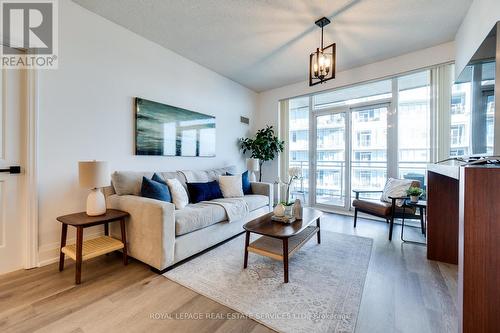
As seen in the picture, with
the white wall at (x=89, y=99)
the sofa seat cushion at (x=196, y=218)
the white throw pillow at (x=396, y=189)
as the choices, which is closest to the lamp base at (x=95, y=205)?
the white wall at (x=89, y=99)

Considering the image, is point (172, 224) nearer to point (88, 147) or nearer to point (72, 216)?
point (72, 216)

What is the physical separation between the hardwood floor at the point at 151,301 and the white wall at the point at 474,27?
7.15 ft

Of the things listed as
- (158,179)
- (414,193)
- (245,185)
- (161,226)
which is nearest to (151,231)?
(161,226)

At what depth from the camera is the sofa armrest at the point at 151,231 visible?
6.23 feet

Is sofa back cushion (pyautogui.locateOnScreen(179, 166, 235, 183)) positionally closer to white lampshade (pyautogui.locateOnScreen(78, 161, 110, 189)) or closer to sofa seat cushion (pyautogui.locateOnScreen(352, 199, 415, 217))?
white lampshade (pyautogui.locateOnScreen(78, 161, 110, 189))

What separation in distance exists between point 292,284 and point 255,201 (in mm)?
1581

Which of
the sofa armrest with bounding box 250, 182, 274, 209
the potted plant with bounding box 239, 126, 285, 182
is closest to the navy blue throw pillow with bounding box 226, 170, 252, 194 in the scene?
the sofa armrest with bounding box 250, 182, 274, 209

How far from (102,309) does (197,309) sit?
2.16 ft

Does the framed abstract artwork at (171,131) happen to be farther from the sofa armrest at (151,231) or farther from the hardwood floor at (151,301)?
the hardwood floor at (151,301)

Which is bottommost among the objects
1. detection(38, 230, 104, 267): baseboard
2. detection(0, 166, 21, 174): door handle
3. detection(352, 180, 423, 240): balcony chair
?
detection(38, 230, 104, 267): baseboard

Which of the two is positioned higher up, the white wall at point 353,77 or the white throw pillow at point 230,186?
the white wall at point 353,77

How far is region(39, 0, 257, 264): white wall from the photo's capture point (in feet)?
6.97

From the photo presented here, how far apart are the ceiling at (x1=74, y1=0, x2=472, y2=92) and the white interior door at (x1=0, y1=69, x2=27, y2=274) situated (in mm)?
1127

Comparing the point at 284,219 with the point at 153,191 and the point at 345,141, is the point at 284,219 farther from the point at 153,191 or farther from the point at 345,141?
the point at 345,141
